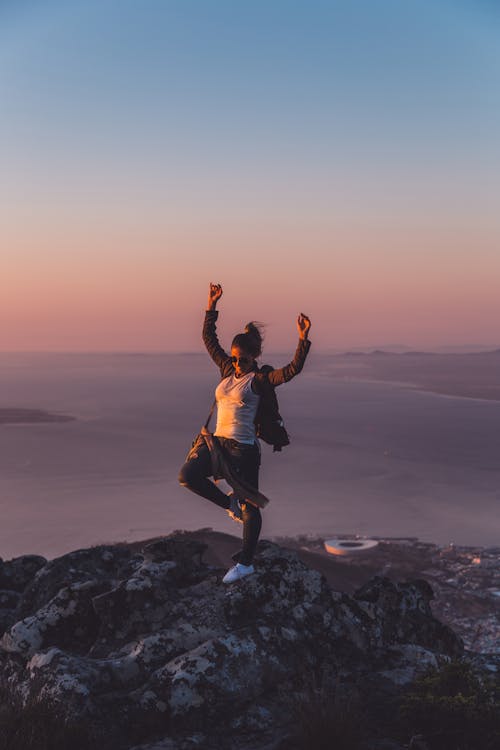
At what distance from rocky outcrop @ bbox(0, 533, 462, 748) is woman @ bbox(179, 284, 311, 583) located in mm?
537

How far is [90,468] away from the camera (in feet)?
620

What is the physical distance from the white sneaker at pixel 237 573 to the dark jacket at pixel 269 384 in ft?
4.31

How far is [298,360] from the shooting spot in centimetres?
747

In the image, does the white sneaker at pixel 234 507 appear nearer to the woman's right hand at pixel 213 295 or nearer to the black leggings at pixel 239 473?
the black leggings at pixel 239 473

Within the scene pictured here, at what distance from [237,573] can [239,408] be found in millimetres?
1777

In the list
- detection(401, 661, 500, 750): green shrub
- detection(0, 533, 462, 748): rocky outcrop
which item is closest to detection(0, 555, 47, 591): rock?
detection(0, 533, 462, 748): rocky outcrop

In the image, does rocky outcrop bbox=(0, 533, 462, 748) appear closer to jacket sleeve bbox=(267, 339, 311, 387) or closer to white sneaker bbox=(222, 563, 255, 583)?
white sneaker bbox=(222, 563, 255, 583)

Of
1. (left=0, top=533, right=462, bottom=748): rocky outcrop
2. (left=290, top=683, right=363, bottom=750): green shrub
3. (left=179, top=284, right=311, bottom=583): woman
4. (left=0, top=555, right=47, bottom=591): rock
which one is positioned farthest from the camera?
(left=0, top=555, right=47, bottom=591): rock

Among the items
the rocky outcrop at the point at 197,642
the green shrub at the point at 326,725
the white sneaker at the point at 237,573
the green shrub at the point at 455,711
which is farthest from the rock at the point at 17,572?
the green shrub at the point at 455,711

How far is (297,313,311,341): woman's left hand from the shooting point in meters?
7.60

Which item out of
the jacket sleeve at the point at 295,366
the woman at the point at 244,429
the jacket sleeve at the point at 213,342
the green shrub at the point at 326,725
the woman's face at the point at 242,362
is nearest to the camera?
the green shrub at the point at 326,725

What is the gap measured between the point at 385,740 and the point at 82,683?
2675mm

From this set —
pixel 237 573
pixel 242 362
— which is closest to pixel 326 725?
pixel 237 573

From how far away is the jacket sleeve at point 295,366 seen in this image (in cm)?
748
